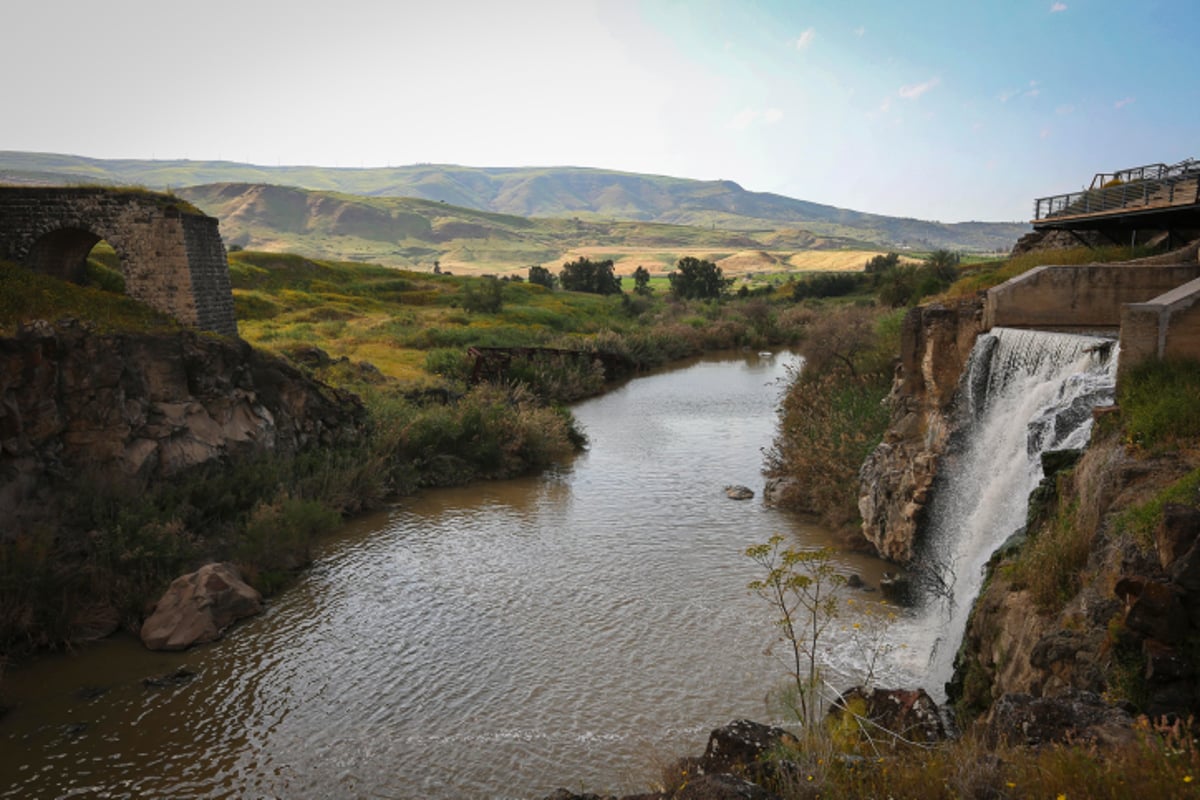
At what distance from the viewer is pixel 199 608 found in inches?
521

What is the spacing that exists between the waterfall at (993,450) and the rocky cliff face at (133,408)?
48.3ft

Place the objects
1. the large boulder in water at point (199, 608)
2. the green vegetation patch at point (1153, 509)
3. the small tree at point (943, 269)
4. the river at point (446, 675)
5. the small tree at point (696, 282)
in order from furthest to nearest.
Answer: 1. the small tree at point (696, 282)
2. the small tree at point (943, 269)
3. the large boulder in water at point (199, 608)
4. the river at point (446, 675)
5. the green vegetation patch at point (1153, 509)

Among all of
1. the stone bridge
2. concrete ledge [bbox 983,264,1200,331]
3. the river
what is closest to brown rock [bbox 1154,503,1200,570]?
the river

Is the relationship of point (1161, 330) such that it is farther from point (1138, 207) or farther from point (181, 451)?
point (181, 451)

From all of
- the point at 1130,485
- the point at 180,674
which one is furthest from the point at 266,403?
the point at 1130,485

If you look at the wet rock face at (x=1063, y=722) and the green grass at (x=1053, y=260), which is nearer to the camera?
the wet rock face at (x=1063, y=722)

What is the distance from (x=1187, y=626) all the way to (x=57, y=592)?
49.5 feet

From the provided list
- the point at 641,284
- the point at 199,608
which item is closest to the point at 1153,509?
the point at 199,608

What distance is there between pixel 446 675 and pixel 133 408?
368 inches

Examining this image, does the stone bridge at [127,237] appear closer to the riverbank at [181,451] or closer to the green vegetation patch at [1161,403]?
the riverbank at [181,451]

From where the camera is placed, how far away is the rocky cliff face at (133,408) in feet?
46.4

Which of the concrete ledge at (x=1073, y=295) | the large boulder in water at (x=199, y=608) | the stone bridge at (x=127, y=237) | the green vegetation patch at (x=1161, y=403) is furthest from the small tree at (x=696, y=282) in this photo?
the green vegetation patch at (x=1161, y=403)

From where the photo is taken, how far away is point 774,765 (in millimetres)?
6559

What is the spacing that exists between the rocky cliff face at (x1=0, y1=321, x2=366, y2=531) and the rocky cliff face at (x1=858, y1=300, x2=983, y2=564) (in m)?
13.6
